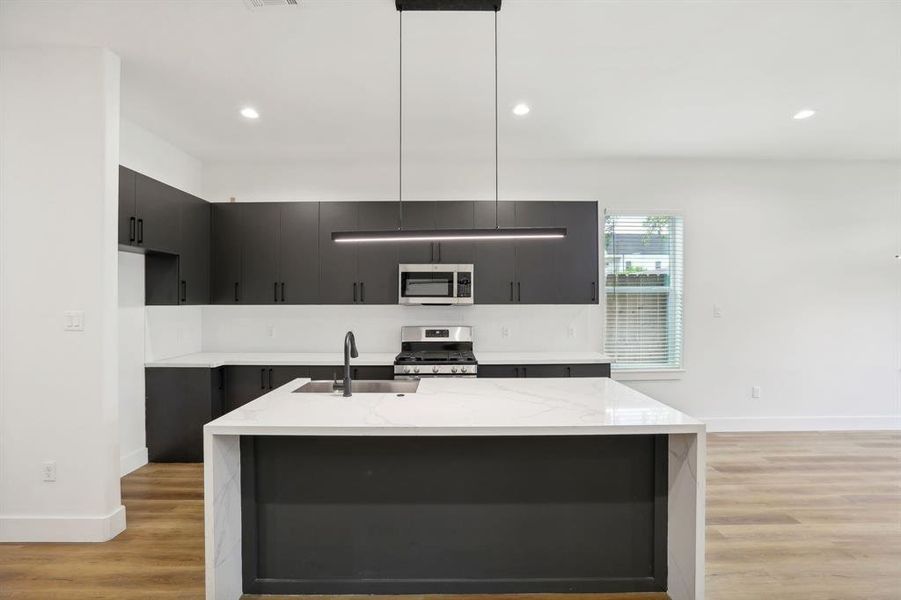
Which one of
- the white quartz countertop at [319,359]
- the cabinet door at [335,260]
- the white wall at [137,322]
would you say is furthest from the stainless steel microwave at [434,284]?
the white wall at [137,322]

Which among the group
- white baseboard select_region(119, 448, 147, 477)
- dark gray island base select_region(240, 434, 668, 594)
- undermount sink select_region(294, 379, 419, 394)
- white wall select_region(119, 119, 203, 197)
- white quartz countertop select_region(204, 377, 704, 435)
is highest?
white wall select_region(119, 119, 203, 197)

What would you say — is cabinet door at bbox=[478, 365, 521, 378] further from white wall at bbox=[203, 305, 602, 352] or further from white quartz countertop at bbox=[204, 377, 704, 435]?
white quartz countertop at bbox=[204, 377, 704, 435]

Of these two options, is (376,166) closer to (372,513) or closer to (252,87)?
(252,87)

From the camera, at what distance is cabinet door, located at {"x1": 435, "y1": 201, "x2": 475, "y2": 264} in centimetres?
469

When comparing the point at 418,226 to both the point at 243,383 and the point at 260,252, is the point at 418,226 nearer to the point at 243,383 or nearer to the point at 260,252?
the point at 260,252

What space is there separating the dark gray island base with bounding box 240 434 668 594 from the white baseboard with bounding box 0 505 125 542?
1228 mm

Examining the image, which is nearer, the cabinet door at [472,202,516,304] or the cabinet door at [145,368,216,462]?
the cabinet door at [145,368,216,462]

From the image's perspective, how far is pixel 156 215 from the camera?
373 cm

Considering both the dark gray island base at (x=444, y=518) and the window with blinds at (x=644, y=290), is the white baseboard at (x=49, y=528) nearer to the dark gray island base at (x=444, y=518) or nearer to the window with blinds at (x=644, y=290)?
the dark gray island base at (x=444, y=518)

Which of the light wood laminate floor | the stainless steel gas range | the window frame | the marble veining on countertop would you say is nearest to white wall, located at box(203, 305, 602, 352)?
the stainless steel gas range

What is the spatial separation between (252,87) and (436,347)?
2.80 meters

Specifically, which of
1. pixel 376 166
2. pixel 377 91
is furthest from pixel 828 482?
pixel 376 166

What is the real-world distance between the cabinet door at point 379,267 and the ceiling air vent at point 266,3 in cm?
241

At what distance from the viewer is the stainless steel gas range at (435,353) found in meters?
4.29
